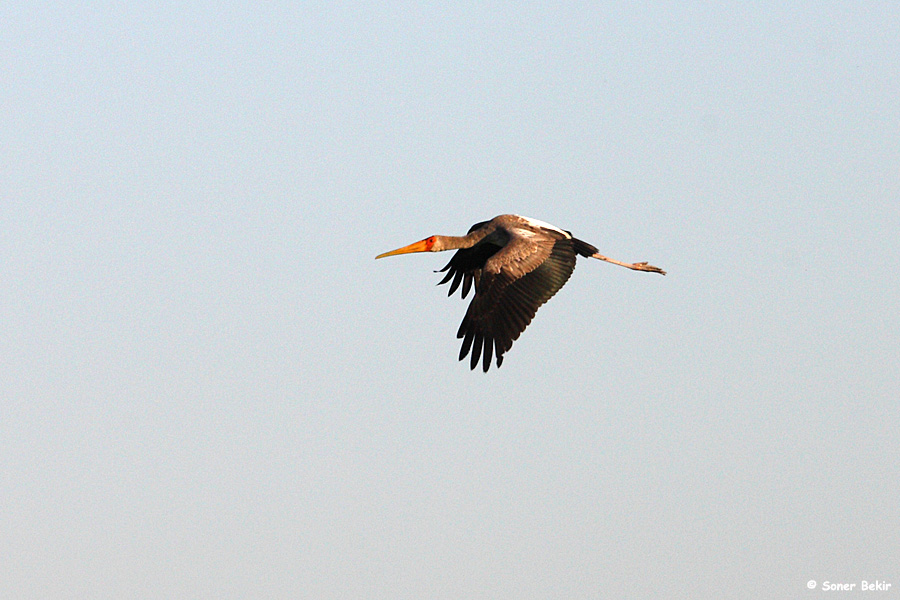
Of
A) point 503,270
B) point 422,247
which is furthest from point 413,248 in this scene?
point 503,270

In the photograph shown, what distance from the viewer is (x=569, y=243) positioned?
36.1 m

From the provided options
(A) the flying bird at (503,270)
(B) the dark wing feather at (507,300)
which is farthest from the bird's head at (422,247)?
(B) the dark wing feather at (507,300)

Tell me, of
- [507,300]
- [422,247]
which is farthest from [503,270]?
[422,247]

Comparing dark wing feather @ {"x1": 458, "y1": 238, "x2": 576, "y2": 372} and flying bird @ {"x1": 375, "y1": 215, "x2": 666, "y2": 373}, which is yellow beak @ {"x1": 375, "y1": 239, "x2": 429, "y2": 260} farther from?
dark wing feather @ {"x1": 458, "y1": 238, "x2": 576, "y2": 372}

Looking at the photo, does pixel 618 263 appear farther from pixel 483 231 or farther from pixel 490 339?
pixel 490 339

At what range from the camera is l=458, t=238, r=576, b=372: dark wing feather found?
33250mm

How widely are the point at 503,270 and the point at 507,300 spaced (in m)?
0.80

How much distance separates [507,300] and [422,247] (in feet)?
13.8

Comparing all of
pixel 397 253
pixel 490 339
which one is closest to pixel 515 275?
pixel 490 339

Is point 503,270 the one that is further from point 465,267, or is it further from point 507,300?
point 465,267

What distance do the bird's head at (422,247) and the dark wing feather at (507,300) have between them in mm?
2718

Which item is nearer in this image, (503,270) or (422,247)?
(503,270)

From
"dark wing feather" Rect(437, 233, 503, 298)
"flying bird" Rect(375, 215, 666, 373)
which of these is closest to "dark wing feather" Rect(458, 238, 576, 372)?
"flying bird" Rect(375, 215, 666, 373)

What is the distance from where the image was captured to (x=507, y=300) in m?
33.8
